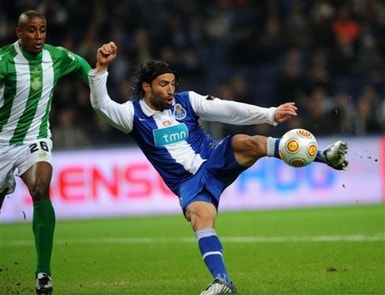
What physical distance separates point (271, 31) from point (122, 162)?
5494mm

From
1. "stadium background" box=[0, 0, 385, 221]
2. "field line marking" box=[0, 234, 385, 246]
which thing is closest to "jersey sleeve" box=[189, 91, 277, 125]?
"field line marking" box=[0, 234, 385, 246]

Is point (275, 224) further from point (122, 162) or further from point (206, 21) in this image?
→ point (206, 21)

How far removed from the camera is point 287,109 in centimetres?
836

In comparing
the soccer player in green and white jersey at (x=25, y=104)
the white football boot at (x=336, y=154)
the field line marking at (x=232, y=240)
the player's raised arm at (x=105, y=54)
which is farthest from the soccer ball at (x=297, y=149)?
the field line marking at (x=232, y=240)

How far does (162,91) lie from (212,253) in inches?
59.4

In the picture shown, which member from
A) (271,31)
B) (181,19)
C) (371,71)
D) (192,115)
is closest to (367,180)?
(371,71)

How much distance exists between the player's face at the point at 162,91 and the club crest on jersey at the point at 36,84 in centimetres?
99

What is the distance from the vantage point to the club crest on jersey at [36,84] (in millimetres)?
8898

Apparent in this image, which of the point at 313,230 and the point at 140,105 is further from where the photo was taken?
the point at 313,230

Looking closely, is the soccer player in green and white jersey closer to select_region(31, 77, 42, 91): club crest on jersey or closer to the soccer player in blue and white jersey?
select_region(31, 77, 42, 91): club crest on jersey

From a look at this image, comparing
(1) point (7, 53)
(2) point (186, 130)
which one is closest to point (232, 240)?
(2) point (186, 130)

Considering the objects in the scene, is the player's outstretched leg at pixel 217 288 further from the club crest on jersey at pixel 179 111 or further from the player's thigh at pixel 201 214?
the club crest on jersey at pixel 179 111

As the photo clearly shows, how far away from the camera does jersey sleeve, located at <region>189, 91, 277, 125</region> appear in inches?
336

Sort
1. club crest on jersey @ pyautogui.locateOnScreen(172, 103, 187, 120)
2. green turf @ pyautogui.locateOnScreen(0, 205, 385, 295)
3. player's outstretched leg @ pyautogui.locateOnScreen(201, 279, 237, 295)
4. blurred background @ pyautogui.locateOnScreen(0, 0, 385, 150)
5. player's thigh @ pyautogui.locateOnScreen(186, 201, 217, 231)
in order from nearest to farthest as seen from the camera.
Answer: player's outstretched leg @ pyautogui.locateOnScreen(201, 279, 237, 295) → player's thigh @ pyautogui.locateOnScreen(186, 201, 217, 231) → club crest on jersey @ pyautogui.locateOnScreen(172, 103, 187, 120) → green turf @ pyautogui.locateOnScreen(0, 205, 385, 295) → blurred background @ pyautogui.locateOnScreen(0, 0, 385, 150)
